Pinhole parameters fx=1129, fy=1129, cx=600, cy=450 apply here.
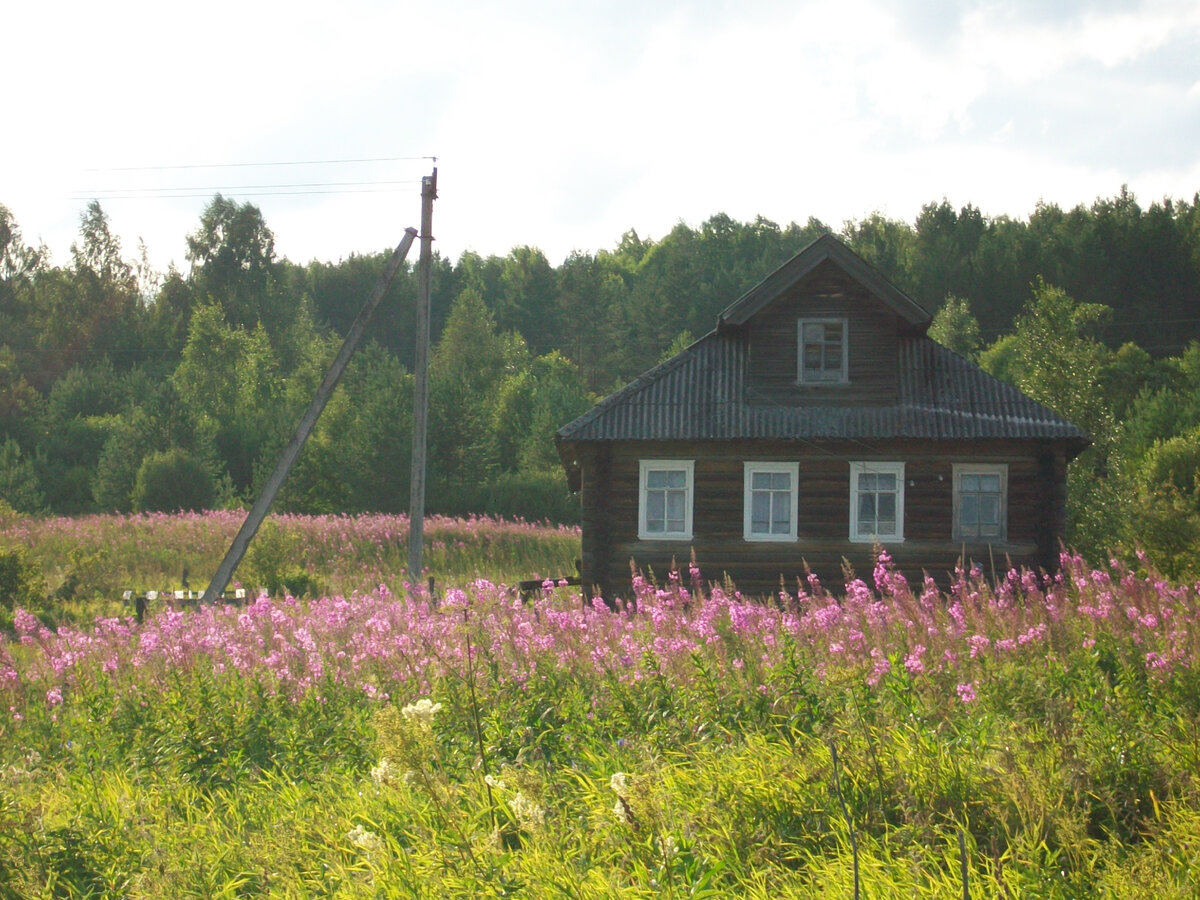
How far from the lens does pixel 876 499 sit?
17.9 metres

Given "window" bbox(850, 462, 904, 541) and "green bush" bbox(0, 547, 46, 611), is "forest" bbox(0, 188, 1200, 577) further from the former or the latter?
"green bush" bbox(0, 547, 46, 611)

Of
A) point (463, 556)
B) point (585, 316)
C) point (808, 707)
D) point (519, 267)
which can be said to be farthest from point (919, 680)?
point (519, 267)

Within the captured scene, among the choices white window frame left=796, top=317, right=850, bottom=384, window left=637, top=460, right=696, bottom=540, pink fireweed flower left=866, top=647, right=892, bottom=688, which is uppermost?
white window frame left=796, top=317, right=850, bottom=384

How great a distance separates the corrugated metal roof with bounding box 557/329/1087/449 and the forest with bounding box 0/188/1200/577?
3.05 meters

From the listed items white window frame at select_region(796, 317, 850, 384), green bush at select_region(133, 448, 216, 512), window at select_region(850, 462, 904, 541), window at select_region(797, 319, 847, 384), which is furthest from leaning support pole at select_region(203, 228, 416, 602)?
A: green bush at select_region(133, 448, 216, 512)

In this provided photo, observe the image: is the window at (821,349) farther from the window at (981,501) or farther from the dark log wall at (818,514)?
the window at (981,501)

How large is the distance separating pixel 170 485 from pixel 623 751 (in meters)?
32.7

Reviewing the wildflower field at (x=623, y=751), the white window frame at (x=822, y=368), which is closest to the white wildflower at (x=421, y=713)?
the wildflower field at (x=623, y=751)

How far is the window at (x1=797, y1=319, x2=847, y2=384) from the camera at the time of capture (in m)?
18.5

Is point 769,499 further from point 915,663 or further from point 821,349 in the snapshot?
point 915,663

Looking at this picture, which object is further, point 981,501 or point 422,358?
point 981,501

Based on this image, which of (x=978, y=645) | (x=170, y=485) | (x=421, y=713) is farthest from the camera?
(x=170, y=485)

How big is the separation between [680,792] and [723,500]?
490 inches

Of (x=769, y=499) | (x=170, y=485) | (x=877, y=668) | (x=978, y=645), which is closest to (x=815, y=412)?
(x=769, y=499)
